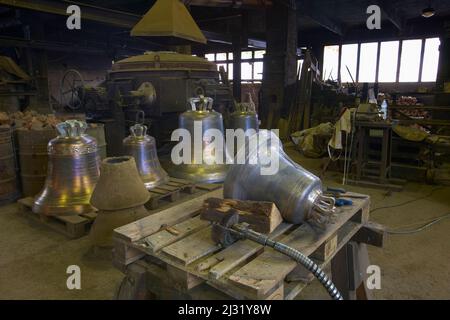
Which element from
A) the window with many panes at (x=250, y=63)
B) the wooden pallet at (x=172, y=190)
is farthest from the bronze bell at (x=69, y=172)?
the window with many panes at (x=250, y=63)

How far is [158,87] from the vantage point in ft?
14.1

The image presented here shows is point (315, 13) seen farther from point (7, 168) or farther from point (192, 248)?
point (192, 248)

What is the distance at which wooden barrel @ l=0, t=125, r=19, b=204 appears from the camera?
3338 mm

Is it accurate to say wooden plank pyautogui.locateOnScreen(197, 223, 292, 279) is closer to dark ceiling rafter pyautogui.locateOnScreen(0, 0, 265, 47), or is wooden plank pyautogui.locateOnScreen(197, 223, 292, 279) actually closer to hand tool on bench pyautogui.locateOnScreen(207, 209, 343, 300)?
hand tool on bench pyautogui.locateOnScreen(207, 209, 343, 300)

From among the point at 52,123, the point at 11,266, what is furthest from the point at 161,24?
the point at 11,266

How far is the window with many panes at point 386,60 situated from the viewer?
429 inches

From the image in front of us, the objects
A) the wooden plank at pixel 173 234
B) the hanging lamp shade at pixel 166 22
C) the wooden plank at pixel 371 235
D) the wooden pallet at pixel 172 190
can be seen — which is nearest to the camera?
the wooden plank at pixel 173 234

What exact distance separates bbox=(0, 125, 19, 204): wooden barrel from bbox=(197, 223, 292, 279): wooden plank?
3003mm

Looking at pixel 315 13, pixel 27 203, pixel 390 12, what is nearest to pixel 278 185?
pixel 27 203

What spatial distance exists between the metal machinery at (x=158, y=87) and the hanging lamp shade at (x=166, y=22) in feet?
0.93

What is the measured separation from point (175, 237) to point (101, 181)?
3.70ft

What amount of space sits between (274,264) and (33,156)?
306 cm

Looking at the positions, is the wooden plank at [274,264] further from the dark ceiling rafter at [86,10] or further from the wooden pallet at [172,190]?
the dark ceiling rafter at [86,10]
